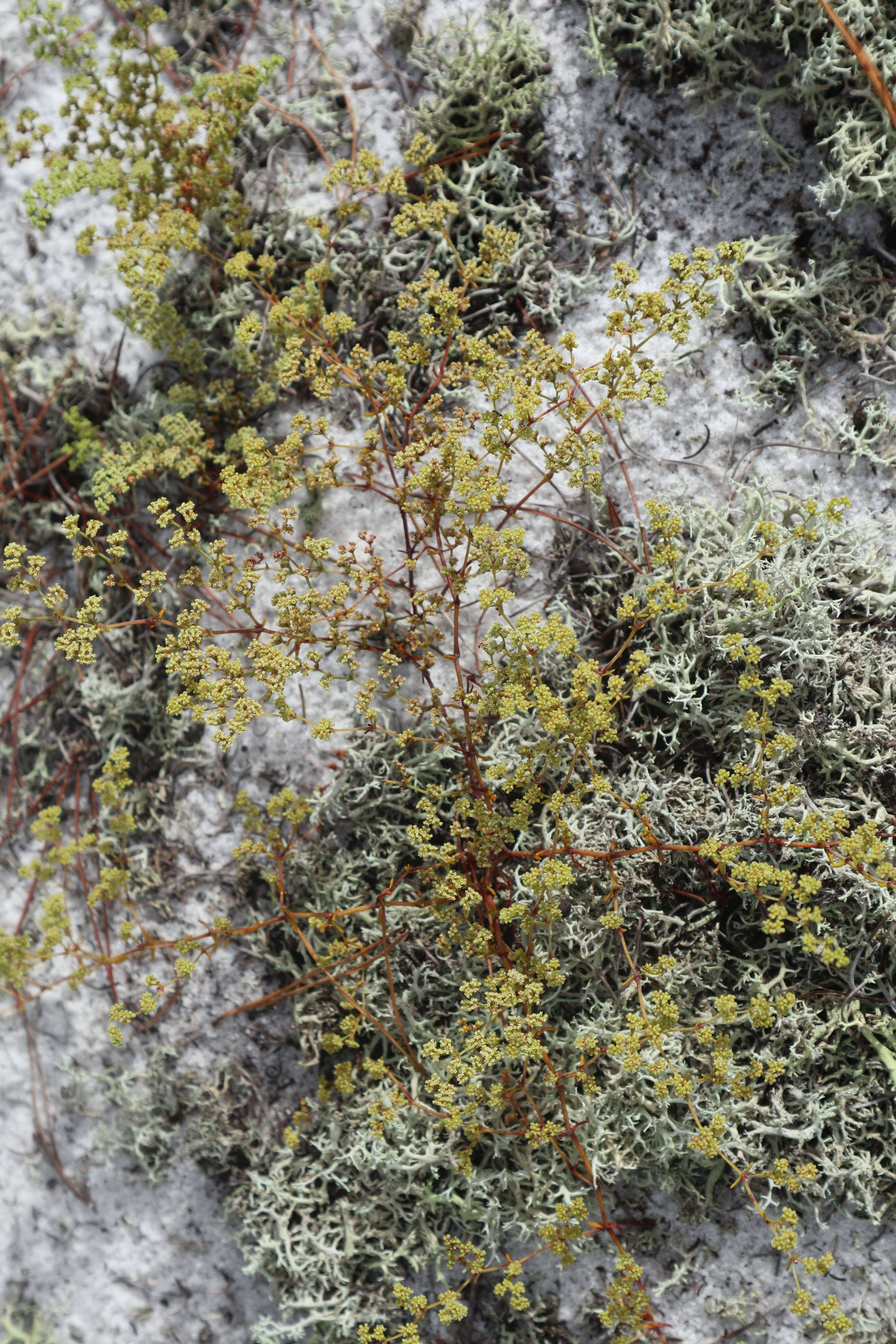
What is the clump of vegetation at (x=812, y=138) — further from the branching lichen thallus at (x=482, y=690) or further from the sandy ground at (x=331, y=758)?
the branching lichen thallus at (x=482, y=690)

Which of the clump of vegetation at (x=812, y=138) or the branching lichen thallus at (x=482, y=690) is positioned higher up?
the clump of vegetation at (x=812, y=138)

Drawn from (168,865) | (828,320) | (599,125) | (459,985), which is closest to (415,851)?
(459,985)

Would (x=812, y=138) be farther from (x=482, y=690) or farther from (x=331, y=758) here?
(x=331, y=758)

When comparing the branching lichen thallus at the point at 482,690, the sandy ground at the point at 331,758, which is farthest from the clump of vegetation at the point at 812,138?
the branching lichen thallus at the point at 482,690

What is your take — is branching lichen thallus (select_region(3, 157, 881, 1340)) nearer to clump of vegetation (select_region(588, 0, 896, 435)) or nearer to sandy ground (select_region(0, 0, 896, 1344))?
sandy ground (select_region(0, 0, 896, 1344))

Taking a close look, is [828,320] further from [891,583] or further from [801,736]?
[801,736]

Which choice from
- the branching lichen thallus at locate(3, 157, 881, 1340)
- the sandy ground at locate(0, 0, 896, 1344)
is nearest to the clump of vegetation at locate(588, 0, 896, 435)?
the sandy ground at locate(0, 0, 896, 1344)

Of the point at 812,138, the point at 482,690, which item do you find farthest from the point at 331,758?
the point at 812,138

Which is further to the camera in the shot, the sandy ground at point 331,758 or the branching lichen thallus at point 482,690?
the sandy ground at point 331,758
